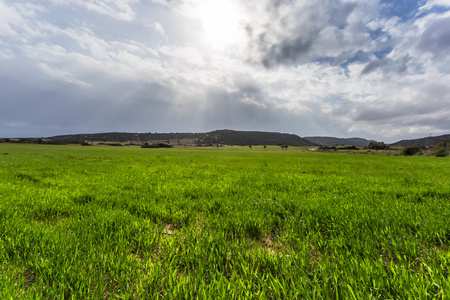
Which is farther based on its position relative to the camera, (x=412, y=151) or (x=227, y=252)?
(x=412, y=151)

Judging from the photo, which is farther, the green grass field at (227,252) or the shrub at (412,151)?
the shrub at (412,151)

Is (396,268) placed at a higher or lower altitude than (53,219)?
higher

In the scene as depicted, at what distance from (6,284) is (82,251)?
786 millimetres

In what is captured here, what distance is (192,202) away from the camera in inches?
202

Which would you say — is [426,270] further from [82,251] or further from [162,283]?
[82,251]

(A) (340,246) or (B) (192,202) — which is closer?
(A) (340,246)

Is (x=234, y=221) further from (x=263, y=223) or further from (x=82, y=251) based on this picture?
(x=82, y=251)

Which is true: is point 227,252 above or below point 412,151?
above

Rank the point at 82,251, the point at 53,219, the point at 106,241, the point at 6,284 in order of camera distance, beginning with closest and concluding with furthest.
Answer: the point at 6,284 → the point at 82,251 → the point at 106,241 → the point at 53,219

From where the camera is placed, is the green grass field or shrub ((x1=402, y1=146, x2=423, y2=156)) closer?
the green grass field

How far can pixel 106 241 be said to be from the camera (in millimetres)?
2947

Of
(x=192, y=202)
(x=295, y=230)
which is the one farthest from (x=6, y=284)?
(x=295, y=230)

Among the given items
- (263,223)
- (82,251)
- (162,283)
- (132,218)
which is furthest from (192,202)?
(162,283)

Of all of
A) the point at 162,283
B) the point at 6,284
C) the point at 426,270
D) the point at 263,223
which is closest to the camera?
the point at 6,284
